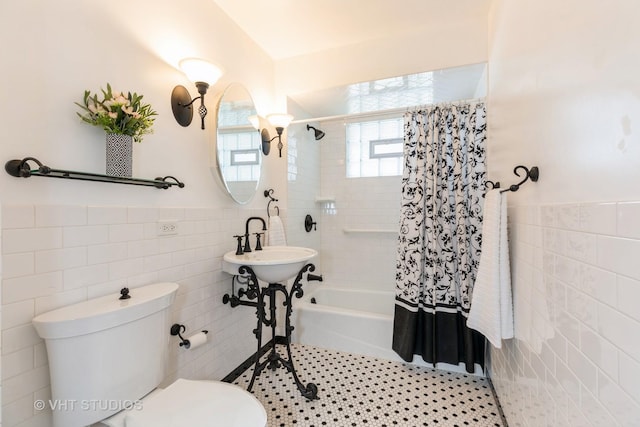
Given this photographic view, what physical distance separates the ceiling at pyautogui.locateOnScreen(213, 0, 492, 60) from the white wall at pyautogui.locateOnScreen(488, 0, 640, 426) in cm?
65

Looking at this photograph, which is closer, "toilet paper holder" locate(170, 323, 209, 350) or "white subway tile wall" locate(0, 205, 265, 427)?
"white subway tile wall" locate(0, 205, 265, 427)

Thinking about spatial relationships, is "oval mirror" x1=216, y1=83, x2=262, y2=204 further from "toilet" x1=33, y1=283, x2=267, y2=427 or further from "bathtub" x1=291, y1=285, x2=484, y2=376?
"bathtub" x1=291, y1=285, x2=484, y2=376

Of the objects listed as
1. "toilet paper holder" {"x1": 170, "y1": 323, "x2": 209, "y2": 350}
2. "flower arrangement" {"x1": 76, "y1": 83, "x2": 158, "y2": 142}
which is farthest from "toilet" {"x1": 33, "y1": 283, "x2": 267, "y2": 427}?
"flower arrangement" {"x1": 76, "y1": 83, "x2": 158, "y2": 142}

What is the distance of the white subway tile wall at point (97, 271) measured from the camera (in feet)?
2.91

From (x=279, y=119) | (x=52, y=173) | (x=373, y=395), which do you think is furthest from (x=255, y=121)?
(x=373, y=395)

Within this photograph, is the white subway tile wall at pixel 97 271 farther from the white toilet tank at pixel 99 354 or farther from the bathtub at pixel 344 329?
the bathtub at pixel 344 329

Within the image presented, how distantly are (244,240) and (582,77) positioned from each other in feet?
Answer: 5.99

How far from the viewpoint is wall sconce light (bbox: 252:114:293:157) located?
217 cm

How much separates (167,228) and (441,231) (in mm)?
1700

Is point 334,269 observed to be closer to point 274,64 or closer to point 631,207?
point 274,64

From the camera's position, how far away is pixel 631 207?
0.58 m

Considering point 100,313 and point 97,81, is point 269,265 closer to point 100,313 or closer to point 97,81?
point 100,313

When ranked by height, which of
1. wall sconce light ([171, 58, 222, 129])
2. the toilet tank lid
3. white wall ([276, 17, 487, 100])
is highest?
white wall ([276, 17, 487, 100])

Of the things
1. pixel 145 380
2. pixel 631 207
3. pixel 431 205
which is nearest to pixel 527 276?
pixel 631 207
